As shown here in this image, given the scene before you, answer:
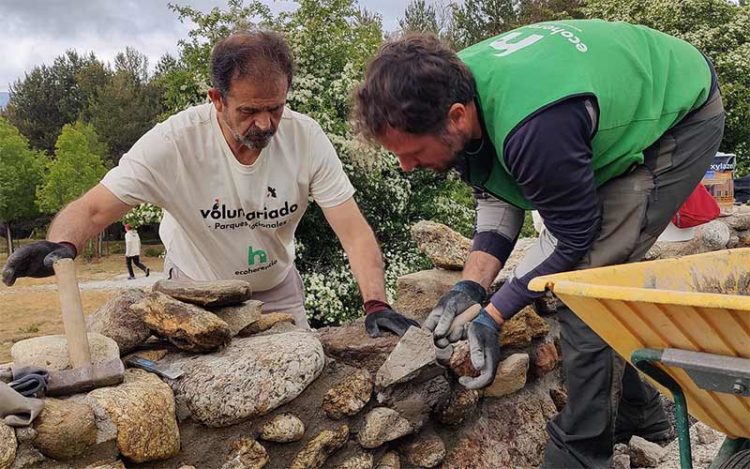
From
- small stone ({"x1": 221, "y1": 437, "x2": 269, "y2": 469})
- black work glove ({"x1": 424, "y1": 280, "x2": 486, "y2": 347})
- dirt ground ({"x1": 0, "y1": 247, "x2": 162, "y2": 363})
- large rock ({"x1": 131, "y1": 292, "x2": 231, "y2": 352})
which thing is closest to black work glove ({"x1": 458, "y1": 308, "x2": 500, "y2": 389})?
black work glove ({"x1": 424, "y1": 280, "x2": 486, "y2": 347})

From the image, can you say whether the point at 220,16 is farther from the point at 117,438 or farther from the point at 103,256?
the point at 103,256

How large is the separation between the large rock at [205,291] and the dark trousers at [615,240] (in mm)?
1014

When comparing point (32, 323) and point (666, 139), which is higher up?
point (666, 139)

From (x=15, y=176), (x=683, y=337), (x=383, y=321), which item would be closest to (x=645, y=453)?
(x=383, y=321)

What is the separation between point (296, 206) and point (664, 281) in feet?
4.56

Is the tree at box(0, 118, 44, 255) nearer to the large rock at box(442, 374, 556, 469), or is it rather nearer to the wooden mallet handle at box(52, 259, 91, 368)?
the wooden mallet handle at box(52, 259, 91, 368)

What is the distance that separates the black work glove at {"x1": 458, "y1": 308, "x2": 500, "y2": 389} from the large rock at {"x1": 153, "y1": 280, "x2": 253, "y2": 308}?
78 centimetres

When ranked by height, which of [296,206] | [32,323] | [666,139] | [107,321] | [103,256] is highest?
[666,139]

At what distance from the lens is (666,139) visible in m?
2.09

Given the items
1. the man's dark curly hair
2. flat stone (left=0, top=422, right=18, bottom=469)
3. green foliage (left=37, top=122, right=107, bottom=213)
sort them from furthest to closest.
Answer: green foliage (left=37, top=122, right=107, bottom=213) → the man's dark curly hair → flat stone (left=0, top=422, right=18, bottom=469)

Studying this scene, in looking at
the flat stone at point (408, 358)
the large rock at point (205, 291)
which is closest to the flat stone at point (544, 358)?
the flat stone at point (408, 358)

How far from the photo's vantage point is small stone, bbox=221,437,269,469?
196cm

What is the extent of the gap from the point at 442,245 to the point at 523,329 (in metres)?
0.58

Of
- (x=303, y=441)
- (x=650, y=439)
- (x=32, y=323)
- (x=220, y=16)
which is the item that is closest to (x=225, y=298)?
(x=303, y=441)
